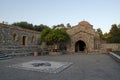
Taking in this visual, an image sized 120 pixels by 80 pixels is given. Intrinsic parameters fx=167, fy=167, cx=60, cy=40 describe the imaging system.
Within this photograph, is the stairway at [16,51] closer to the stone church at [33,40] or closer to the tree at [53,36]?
the stone church at [33,40]

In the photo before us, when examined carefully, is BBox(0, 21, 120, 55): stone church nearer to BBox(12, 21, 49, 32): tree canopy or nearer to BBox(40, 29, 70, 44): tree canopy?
BBox(40, 29, 70, 44): tree canopy

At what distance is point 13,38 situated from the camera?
23.4 metres

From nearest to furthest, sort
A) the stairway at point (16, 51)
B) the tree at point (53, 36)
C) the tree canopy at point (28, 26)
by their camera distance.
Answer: the stairway at point (16, 51), the tree at point (53, 36), the tree canopy at point (28, 26)

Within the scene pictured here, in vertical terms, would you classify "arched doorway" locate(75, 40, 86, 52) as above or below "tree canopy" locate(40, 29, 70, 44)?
below

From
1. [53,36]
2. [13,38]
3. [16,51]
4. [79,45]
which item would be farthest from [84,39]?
[16,51]

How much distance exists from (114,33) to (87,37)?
730 inches

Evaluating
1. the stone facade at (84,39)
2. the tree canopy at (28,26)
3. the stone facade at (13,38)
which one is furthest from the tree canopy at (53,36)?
the tree canopy at (28,26)

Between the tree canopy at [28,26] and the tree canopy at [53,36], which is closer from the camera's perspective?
the tree canopy at [53,36]

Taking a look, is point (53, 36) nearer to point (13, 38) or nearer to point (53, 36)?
point (53, 36)

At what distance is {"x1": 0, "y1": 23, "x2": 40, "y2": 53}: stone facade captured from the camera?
20044 millimetres

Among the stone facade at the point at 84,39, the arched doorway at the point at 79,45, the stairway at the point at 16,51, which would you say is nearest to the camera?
the stairway at the point at 16,51

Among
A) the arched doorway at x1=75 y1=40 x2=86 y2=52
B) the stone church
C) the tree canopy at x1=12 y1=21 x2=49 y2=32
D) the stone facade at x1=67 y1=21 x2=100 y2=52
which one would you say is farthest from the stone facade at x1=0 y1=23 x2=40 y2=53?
the tree canopy at x1=12 y1=21 x2=49 y2=32

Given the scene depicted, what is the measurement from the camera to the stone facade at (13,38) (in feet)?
65.8

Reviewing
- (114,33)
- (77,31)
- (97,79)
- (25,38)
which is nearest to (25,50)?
(25,38)
